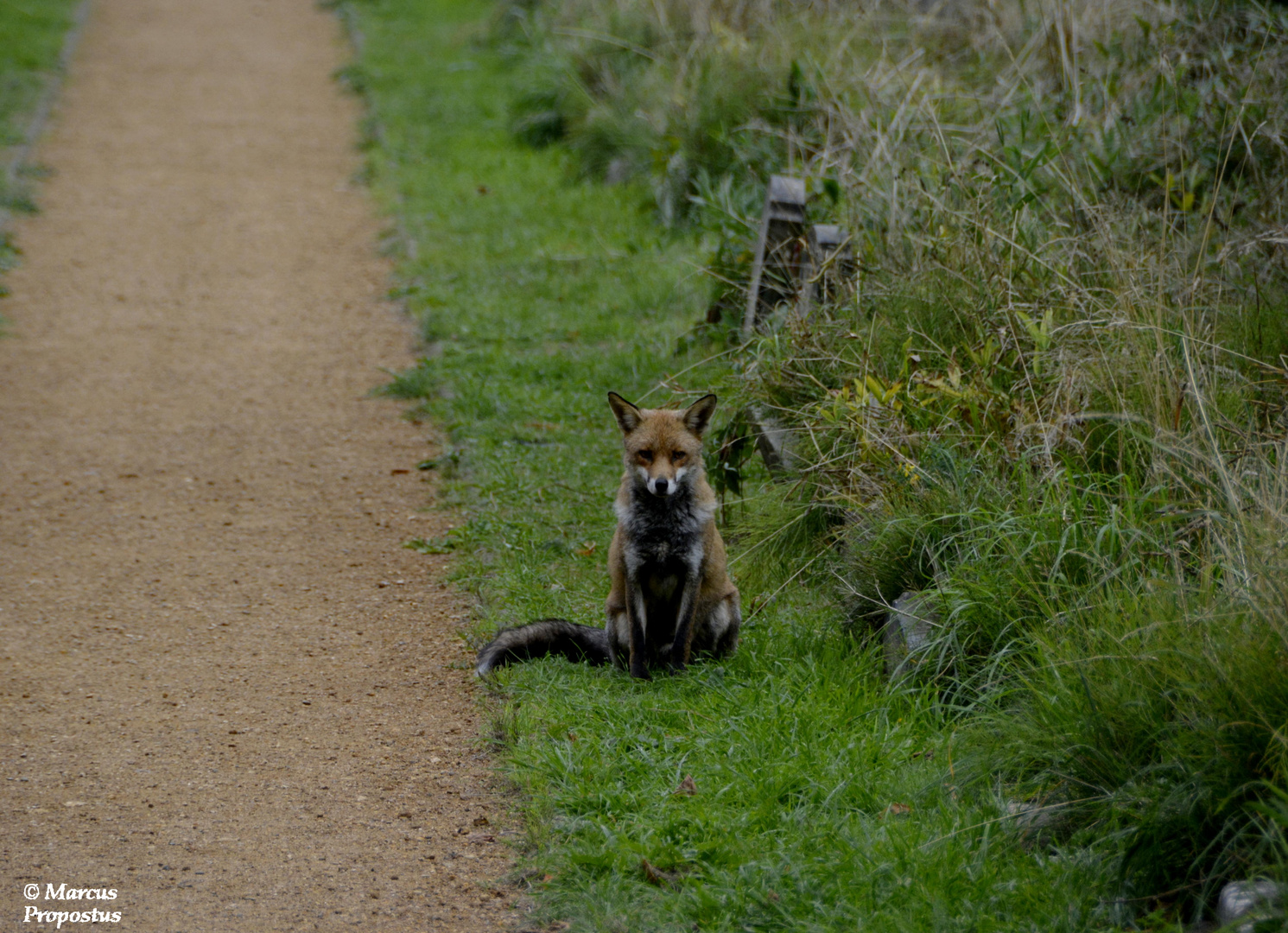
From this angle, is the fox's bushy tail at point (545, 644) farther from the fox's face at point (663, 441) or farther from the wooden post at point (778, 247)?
the wooden post at point (778, 247)

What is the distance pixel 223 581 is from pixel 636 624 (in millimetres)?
2489

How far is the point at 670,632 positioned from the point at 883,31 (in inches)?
302

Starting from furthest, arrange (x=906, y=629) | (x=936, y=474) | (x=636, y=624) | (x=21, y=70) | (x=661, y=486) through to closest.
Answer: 1. (x=21, y=70)
2. (x=936, y=474)
3. (x=636, y=624)
4. (x=661, y=486)
5. (x=906, y=629)

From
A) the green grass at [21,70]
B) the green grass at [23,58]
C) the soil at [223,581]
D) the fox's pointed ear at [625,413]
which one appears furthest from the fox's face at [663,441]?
the green grass at [23,58]

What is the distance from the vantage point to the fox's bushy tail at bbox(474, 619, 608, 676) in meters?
5.26

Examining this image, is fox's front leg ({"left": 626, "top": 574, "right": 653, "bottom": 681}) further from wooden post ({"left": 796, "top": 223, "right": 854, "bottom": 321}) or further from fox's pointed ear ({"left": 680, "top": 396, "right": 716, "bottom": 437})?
wooden post ({"left": 796, "top": 223, "right": 854, "bottom": 321})

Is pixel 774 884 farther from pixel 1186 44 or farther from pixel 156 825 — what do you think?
pixel 1186 44

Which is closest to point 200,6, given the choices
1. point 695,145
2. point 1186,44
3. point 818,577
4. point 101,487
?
point 695,145

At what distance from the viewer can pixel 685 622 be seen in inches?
204

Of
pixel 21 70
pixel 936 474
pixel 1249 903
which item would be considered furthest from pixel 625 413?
pixel 21 70

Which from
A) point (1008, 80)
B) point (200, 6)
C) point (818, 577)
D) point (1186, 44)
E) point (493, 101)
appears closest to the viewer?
point (818, 577)

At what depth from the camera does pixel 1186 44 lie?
840 cm

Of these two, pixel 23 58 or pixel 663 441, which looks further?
pixel 23 58

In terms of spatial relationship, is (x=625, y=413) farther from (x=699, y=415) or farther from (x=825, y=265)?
(x=825, y=265)
